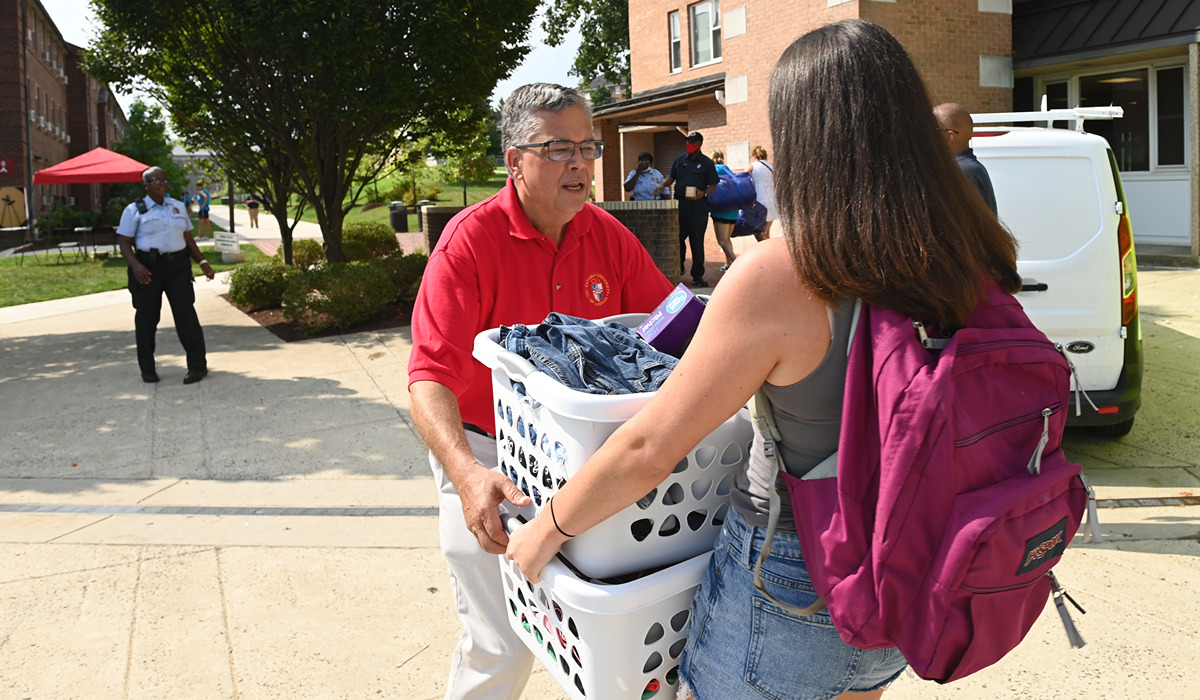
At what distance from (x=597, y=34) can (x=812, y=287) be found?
141ft

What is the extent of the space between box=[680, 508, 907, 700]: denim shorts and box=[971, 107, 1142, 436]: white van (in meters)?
4.55

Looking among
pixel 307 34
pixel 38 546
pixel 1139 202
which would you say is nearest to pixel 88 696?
pixel 38 546

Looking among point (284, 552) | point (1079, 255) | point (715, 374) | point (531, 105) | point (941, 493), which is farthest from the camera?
point (1079, 255)

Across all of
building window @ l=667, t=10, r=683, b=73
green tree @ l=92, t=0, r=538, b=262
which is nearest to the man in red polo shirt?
green tree @ l=92, t=0, r=538, b=262

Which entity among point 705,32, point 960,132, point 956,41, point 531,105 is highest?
point 705,32

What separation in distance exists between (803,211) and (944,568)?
0.60 metres

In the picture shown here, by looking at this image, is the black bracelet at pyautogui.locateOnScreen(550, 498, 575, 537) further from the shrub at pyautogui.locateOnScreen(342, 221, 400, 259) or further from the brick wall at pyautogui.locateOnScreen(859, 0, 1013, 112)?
the shrub at pyautogui.locateOnScreen(342, 221, 400, 259)

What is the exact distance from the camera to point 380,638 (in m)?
3.75

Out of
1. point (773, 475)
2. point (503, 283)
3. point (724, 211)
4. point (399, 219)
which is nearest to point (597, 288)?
point (503, 283)

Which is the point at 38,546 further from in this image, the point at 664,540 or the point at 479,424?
the point at 664,540

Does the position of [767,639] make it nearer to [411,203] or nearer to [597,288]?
[597,288]

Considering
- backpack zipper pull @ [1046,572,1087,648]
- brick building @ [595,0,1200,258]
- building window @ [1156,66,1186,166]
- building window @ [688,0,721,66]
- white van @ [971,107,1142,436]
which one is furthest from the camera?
building window @ [688,0,721,66]

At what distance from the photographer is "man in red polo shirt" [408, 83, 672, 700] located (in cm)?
236

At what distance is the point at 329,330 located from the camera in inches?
447
